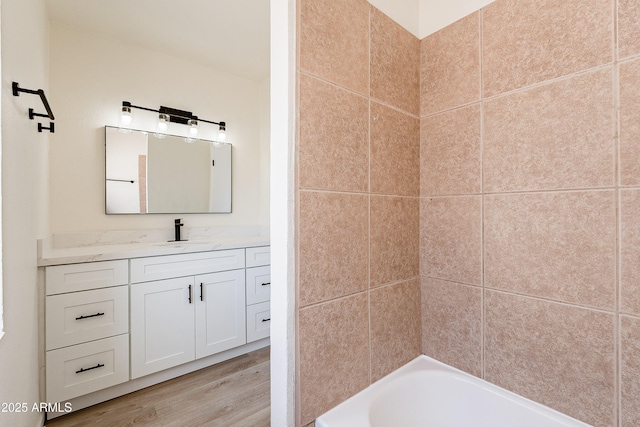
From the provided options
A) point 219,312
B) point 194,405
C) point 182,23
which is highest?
point 182,23

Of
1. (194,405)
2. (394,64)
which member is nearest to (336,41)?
(394,64)

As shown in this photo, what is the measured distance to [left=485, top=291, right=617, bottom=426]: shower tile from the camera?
879 millimetres

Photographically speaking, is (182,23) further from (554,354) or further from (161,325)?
(554,354)

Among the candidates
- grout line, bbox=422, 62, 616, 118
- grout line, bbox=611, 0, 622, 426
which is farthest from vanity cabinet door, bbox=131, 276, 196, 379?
grout line, bbox=611, 0, 622, 426

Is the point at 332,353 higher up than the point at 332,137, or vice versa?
the point at 332,137

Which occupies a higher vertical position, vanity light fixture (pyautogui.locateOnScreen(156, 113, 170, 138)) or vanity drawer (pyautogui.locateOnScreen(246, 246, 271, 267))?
vanity light fixture (pyautogui.locateOnScreen(156, 113, 170, 138))

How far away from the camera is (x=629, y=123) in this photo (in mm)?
837

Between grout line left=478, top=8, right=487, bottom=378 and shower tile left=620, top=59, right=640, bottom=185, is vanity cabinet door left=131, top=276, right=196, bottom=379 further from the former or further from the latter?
shower tile left=620, top=59, right=640, bottom=185

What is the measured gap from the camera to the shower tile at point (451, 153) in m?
1.19

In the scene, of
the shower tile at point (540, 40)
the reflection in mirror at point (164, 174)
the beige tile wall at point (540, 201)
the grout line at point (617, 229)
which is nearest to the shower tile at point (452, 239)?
the beige tile wall at point (540, 201)

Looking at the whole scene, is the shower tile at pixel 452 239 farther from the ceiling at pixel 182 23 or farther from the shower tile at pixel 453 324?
the ceiling at pixel 182 23

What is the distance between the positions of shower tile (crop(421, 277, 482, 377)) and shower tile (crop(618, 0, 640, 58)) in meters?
0.95

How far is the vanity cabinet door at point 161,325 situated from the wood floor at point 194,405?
16cm

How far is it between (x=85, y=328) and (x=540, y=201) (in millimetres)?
2444
